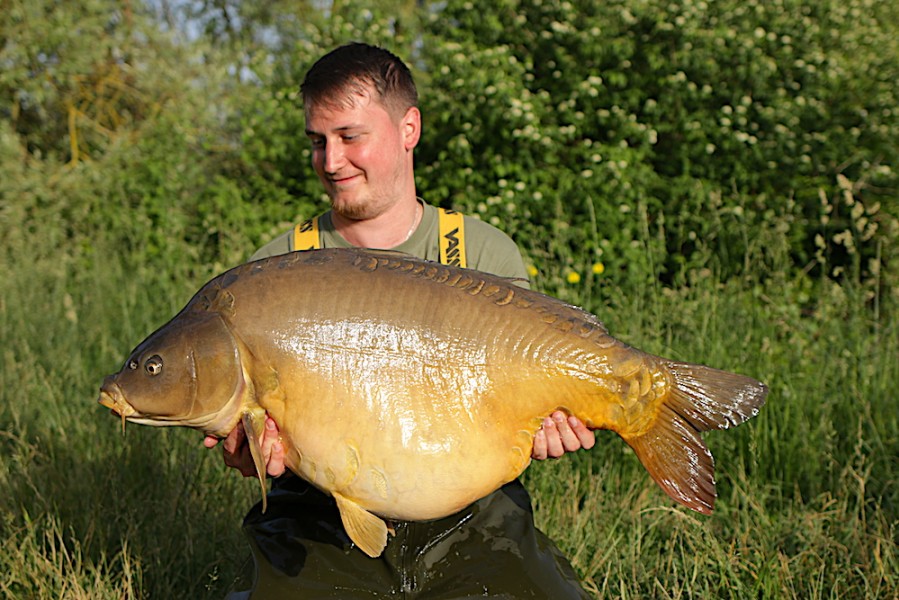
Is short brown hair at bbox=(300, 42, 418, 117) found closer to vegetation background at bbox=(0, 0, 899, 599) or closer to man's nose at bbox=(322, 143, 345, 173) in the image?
man's nose at bbox=(322, 143, 345, 173)

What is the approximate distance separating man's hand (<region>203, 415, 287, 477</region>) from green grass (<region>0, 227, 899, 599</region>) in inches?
14.1

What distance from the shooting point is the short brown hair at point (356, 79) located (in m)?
2.15

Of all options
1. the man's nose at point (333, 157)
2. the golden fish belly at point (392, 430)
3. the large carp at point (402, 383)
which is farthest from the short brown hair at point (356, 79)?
the golden fish belly at point (392, 430)

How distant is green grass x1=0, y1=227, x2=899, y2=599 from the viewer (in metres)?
2.43

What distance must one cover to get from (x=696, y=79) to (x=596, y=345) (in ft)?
14.9

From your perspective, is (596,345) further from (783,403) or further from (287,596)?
(783,403)

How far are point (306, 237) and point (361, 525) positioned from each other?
38.2 inches

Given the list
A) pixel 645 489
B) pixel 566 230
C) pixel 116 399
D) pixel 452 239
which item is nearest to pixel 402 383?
pixel 116 399

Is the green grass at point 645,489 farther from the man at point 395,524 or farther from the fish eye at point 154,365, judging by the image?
the fish eye at point 154,365

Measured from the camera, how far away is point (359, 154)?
7.13ft

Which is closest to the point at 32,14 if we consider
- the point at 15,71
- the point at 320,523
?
the point at 15,71

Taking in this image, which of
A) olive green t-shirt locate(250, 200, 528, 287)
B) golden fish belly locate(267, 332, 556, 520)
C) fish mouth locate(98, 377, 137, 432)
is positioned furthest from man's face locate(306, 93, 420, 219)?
fish mouth locate(98, 377, 137, 432)

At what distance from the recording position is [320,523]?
1.98m

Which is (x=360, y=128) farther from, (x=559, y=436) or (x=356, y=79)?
(x=559, y=436)
